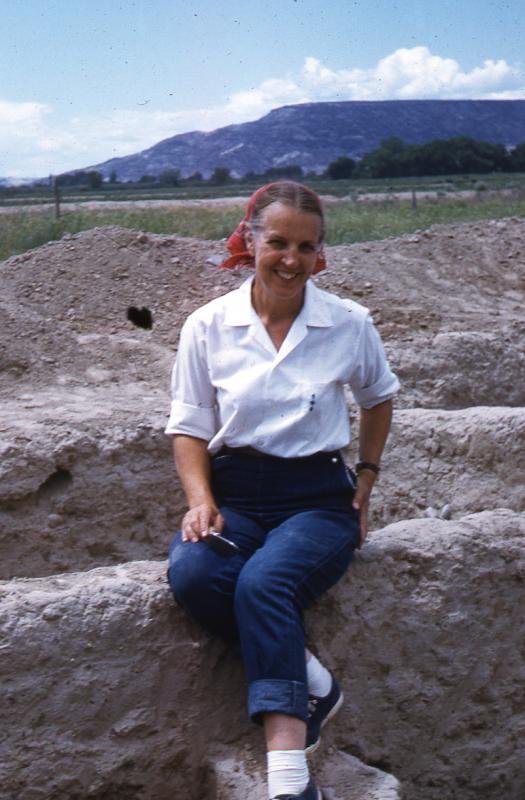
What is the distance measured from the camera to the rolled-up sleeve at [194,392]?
11.9 ft

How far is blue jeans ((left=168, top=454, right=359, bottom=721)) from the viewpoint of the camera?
316 cm

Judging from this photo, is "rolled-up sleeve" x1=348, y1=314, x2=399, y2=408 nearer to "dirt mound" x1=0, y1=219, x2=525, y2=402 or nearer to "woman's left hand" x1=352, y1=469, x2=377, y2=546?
"woman's left hand" x1=352, y1=469, x2=377, y2=546

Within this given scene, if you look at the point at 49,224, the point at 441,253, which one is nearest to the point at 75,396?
the point at 441,253

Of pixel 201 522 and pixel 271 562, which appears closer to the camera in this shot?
pixel 271 562

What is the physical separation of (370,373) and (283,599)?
0.81 metres

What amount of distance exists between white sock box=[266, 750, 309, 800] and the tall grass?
521 inches

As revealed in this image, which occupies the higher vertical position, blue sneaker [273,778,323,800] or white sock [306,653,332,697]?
white sock [306,653,332,697]

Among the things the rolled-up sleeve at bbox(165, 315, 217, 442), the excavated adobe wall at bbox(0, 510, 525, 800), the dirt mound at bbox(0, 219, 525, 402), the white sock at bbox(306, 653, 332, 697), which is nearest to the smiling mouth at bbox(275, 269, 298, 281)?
the rolled-up sleeve at bbox(165, 315, 217, 442)

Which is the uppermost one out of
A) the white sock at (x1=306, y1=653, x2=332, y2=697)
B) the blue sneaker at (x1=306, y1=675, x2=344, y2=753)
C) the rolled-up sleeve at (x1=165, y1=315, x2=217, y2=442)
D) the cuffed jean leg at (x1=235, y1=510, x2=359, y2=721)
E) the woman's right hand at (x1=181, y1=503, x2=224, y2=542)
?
the rolled-up sleeve at (x1=165, y1=315, x2=217, y2=442)

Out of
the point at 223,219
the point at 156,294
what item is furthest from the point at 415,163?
the point at 156,294

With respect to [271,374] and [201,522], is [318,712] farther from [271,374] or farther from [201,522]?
[271,374]

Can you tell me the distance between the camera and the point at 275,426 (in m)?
3.52

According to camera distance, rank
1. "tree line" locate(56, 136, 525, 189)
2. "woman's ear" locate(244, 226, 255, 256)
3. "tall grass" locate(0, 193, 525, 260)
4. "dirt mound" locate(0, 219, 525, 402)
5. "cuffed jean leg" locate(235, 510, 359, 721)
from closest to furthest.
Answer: "cuffed jean leg" locate(235, 510, 359, 721) → "woman's ear" locate(244, 226, 255, 256) → "dirt mound" locate(0, 219, 525, 402) → "tall grass" locate(0, 193, 525, 260) → "tree line" locate(56, 136, 525, 189)

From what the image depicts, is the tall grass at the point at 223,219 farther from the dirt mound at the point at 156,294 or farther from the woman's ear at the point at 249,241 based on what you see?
the woman's ear at the point at 249,241
